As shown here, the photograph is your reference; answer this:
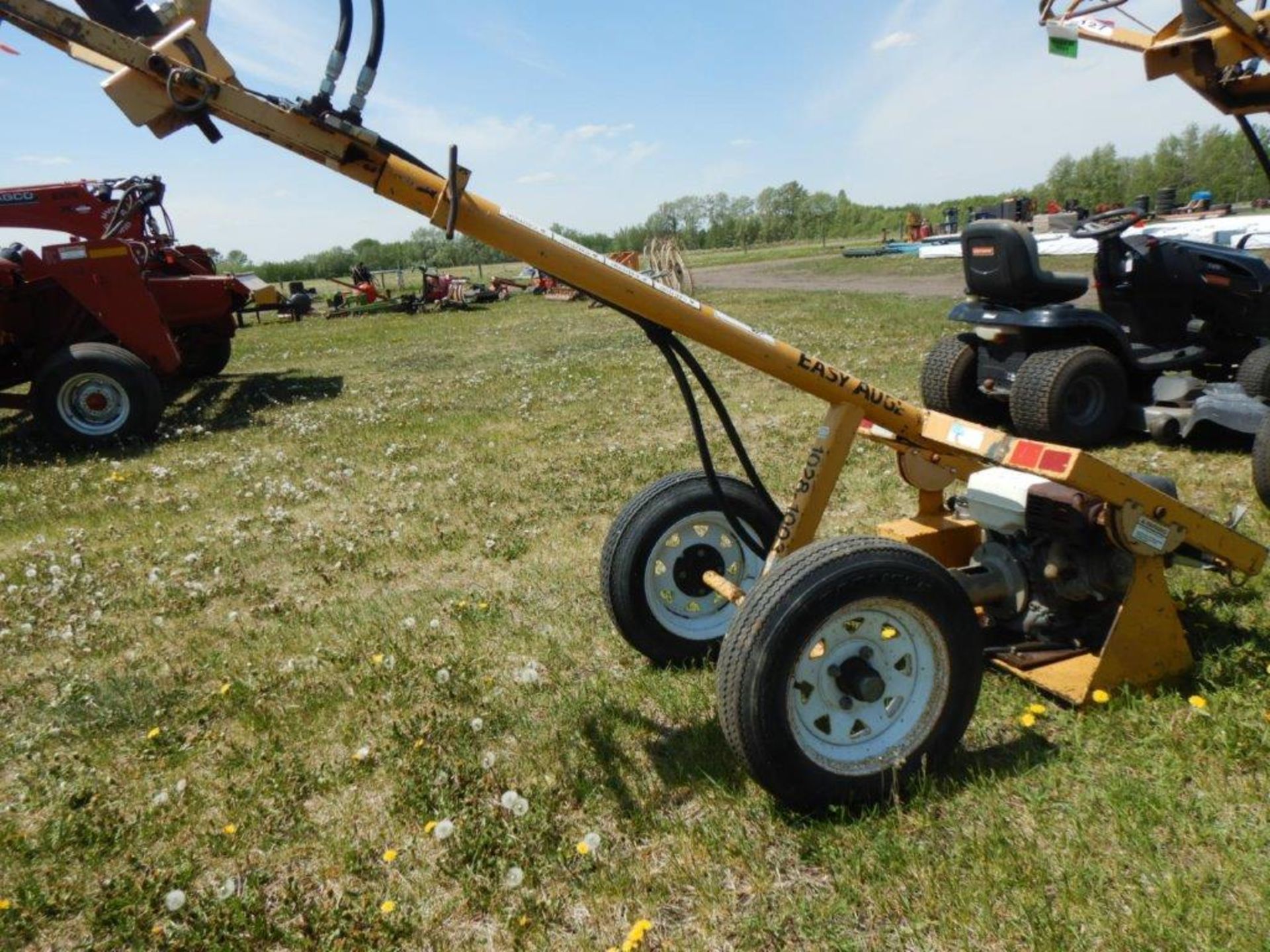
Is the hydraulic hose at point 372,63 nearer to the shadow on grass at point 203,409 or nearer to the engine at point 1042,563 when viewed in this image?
the engine at point 1042,563

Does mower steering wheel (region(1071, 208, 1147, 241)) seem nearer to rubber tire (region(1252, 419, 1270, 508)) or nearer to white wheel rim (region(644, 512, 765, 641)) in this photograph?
rubber tire (region(1252, 419, 1270, 508))

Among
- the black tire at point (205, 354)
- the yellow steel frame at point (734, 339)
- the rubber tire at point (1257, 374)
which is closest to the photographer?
the yellow steel frame at point (734, 339)

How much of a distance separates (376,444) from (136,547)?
3.04m

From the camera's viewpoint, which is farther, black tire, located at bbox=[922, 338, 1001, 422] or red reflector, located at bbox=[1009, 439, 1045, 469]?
black tire, located at bbox=[922, 338, 1001, 422]

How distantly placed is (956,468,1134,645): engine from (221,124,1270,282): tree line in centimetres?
4388

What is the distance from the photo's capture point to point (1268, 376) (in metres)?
6.18

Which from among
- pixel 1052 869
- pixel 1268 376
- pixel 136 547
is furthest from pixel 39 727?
pixel 1268 376

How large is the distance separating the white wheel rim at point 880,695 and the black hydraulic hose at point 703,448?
0.82 meters

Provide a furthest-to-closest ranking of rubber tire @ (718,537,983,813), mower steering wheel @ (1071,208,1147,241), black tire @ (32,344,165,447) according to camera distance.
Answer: black tire @ (32,344,165,447) → mower steering wheel @ (1071,208,1147,241) → rubber tire @ (718,537,983,813)

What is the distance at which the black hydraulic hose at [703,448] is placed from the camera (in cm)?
317

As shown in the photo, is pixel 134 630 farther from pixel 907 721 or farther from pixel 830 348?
pixel 830 348

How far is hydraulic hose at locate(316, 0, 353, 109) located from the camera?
2.66m

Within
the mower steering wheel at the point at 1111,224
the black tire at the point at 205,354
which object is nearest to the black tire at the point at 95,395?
the black tire at the point at 205,354

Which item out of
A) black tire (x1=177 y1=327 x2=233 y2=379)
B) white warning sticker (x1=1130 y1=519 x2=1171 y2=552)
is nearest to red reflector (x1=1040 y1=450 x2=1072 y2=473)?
white warning sticker (x1=1130 y1=519 x2=1171 y2=552)
